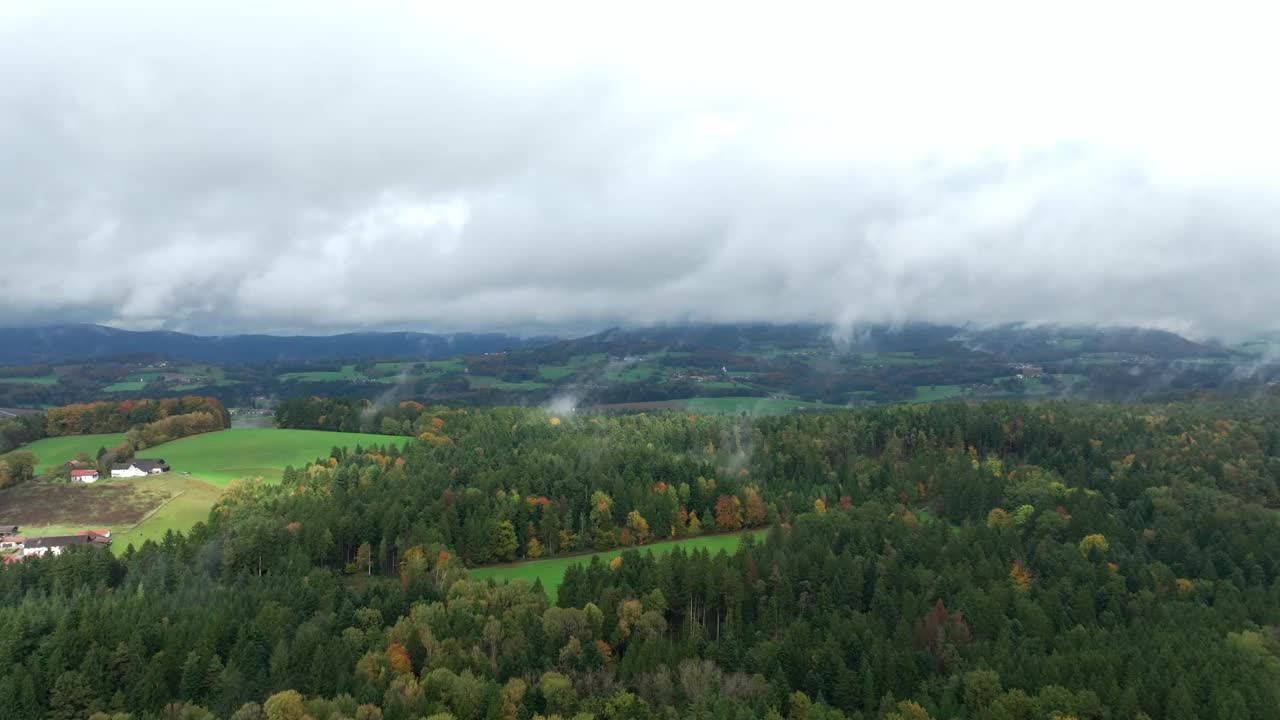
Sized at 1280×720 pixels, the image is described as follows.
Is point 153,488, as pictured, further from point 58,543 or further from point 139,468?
point 58,543

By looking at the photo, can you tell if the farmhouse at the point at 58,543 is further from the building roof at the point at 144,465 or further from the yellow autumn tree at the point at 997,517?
the yellow autumn tree at the point at 997,517

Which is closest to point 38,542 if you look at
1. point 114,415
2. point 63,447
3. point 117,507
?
point 117,507

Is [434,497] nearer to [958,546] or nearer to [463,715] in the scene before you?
[463,715]

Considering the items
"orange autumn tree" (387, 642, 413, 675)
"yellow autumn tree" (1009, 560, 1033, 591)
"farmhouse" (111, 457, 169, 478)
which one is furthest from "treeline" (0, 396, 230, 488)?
"yellow autumn tree" (1009, 560, 1033, 591)

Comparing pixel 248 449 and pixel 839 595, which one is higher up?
pixel 248 449

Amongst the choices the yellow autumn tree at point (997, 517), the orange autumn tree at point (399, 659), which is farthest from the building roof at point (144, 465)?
the yellow autumn tree at point (997, 517)

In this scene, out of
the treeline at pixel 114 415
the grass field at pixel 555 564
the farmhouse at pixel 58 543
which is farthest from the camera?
the treeline at pixel 114 415

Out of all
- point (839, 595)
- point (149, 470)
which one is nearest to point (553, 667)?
point (839, 595)
